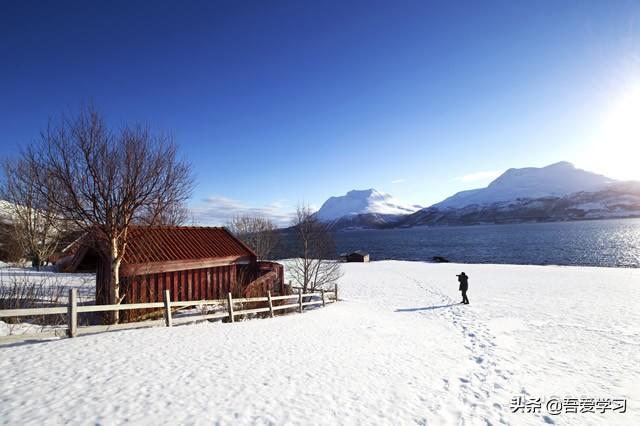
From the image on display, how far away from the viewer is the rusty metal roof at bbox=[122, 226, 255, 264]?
A: 1508cm

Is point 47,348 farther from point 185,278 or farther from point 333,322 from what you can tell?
point 333,322

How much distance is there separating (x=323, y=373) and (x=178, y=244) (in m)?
13.0

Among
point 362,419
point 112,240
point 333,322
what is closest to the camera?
point 362,419

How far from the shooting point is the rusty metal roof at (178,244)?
15078mm

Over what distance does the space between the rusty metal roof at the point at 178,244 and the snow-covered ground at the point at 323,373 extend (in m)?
5.99

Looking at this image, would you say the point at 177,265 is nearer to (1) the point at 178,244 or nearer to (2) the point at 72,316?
(1) the point at 178,244

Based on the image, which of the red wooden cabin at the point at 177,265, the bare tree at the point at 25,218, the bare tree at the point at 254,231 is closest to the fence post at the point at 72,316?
the red wooden cabin at the point at 177,265

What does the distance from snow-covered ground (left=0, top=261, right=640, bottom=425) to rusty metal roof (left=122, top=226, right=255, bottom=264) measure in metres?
5.99

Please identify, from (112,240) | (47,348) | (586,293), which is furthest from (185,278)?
(586,293)

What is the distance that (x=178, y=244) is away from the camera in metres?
17.3

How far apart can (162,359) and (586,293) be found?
28.0 meters

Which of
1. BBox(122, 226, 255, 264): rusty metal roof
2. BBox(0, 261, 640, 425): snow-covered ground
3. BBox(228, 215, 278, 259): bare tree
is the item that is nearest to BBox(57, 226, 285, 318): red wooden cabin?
BBox(122, 226, 255, 264): rusty metal roof

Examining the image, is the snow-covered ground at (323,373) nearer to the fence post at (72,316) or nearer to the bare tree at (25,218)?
the fence post at (72,316)

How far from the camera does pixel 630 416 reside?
20.3 feet
